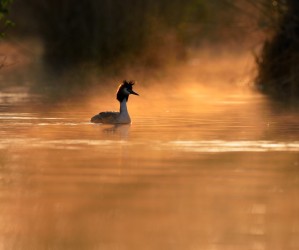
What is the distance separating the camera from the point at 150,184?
12578mm

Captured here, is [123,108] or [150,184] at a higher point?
Result: [123,108]

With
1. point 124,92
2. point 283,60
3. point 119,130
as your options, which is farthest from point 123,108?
point 283,60

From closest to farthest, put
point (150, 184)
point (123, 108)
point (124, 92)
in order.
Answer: point (150, 184) < point (123, 108) < point (124, 92)

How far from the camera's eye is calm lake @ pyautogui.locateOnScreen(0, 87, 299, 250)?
9.52 m

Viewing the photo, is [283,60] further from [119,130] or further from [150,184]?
[150,184]

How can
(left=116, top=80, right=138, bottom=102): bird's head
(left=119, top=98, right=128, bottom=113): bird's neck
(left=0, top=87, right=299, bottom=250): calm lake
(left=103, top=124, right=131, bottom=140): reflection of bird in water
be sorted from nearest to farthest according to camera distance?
(left=0, top=87, right=299, bottom=250): calm lake → (left=103, top=124, right=131, bottom=140): reflection of bird in water → (left=119, top=98, right=128, bottom=113): bird's neck → (left=116, top=80, right=138, bottom=102): bird's head

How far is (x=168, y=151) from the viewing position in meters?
16.1

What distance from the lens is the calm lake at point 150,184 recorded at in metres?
9.52

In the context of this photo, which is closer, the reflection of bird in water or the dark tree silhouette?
the reflection of bird in water

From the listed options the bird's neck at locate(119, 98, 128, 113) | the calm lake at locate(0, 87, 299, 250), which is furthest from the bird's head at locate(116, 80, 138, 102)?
the calm lake at locate(0, 87, 299, 250)

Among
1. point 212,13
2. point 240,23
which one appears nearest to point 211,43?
point 212,13

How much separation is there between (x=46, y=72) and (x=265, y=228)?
112 feet

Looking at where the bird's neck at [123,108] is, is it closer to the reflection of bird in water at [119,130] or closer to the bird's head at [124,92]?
the bird's head at [124,92]

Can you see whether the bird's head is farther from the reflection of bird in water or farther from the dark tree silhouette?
the dark tree silhouette
